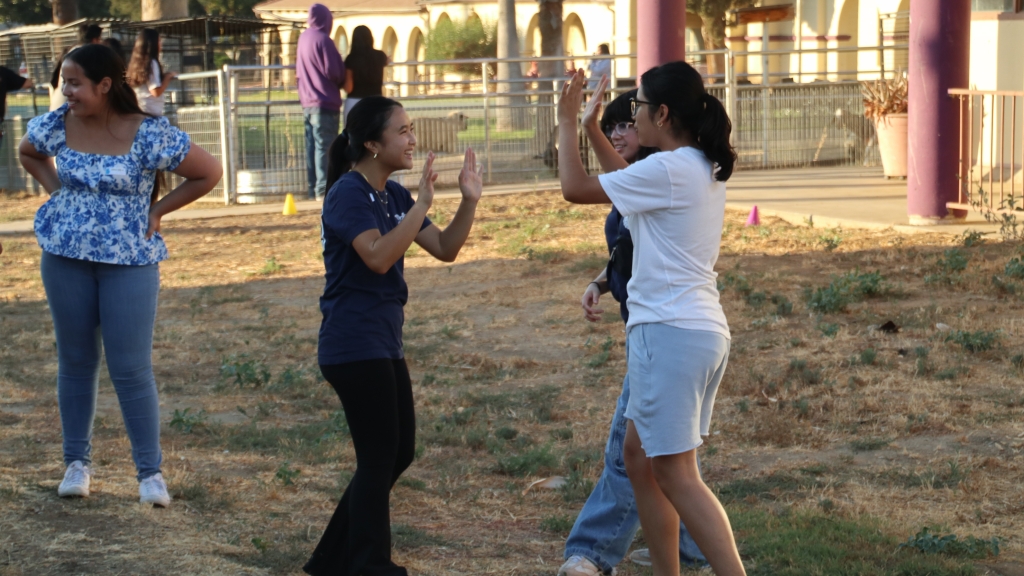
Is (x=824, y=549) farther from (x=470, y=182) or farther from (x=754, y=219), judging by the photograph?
(x=754, y=219)

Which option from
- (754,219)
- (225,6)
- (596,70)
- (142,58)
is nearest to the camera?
(142,58)

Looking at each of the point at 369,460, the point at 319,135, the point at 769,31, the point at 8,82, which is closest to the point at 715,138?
the point at 369,460

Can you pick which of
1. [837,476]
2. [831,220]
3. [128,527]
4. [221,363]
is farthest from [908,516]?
[831,220]

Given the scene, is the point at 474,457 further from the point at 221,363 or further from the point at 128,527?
the point at 221,363

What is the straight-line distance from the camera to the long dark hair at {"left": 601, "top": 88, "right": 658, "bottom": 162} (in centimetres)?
391

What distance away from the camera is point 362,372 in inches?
149

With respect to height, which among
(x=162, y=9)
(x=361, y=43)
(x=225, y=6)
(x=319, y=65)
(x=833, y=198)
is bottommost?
(x=833, y=198)

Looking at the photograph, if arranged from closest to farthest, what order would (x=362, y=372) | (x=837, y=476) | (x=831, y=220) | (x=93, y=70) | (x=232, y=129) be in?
(x=362, y=372)
(x=93, y=70)
(x=837, y=476)
(x=831, y=220)
(x=232, y=129)

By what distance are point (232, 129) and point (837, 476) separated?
1082cm

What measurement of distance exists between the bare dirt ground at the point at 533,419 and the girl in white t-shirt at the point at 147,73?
7.17ft

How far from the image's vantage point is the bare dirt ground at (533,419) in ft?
14.5

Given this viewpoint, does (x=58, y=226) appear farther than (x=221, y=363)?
No

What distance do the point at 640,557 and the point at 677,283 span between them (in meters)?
1.38

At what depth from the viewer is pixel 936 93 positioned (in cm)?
1063
